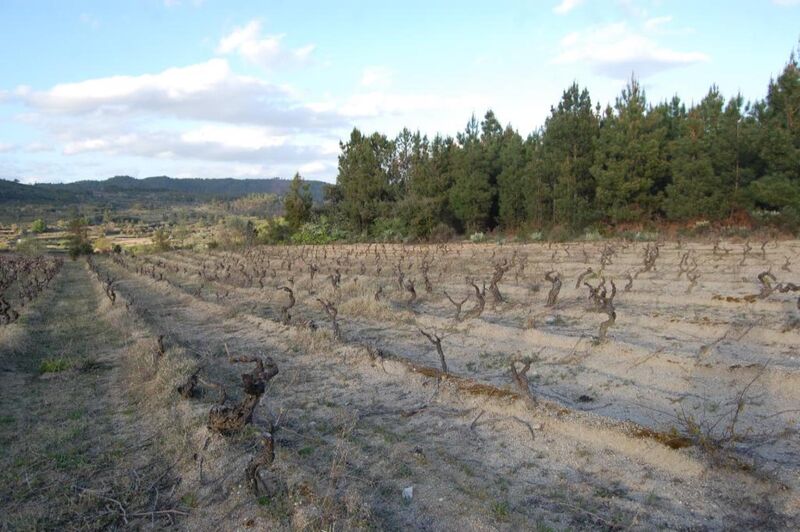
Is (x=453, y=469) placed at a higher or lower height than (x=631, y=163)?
lower

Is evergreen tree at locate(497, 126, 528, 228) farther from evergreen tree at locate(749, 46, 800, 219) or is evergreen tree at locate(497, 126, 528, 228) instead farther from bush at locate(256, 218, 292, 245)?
bush at locate(256, 218, 292, 245)

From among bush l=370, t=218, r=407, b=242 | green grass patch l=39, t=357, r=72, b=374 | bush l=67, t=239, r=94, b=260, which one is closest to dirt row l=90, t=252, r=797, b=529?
green grass patch l=39, t=357, r=72, b=374

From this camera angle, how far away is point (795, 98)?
25.5 m

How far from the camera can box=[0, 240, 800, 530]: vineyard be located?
448cm

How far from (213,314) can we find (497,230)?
87.4ft

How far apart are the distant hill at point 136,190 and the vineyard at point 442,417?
1710 inches

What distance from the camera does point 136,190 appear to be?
13938 cm

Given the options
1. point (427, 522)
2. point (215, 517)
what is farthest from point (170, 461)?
point (427, 522)

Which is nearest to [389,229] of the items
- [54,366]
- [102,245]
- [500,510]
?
[102,245]

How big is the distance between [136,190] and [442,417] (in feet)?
491

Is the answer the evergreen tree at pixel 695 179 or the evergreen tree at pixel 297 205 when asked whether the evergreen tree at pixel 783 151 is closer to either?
the evergreen tree at pixel 695 179

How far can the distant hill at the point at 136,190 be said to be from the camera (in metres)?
95.4

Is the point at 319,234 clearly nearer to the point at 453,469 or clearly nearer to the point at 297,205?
the point at 297,205

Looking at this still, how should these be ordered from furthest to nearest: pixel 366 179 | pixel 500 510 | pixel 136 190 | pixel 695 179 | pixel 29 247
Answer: pixel 136 190 < pixel 29 247 < pixel 366 179 < pixel 695 179 < pixel 500 510
